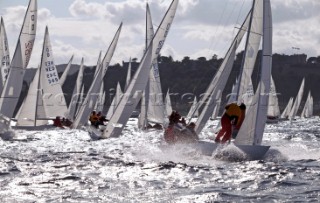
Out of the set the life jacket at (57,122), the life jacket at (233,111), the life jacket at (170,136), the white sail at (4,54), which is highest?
the white sail at (4,54)

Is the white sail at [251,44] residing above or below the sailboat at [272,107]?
above

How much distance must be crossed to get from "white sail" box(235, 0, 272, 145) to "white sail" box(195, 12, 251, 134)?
14.8ft

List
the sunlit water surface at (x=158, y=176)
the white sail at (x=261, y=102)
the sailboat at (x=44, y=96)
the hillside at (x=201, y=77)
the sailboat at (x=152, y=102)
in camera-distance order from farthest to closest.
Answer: the hillside at (x=201, y=77) → the sailboat at (x=44, y=96) → the sailboat at (x=152, y=102) → the white sail at (x=261, y=102) → the sunlit water surface at (x=158, y=176)

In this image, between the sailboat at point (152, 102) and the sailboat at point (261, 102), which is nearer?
the sailboat at point (261, 102)

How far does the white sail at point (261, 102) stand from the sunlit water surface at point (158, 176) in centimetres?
58

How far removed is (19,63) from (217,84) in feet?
23.1

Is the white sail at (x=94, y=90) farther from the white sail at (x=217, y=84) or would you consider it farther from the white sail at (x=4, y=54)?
the white sail at (x=217, y=84)

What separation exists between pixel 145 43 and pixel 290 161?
52.7 ft

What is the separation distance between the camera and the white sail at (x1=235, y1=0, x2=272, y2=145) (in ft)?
52.1

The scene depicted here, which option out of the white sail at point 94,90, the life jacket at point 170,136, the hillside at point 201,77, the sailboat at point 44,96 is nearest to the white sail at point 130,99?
the life jacket at point 170,136

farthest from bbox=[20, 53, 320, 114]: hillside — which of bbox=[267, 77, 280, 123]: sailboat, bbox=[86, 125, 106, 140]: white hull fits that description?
bbox=[86, 125, 106, 140]: white hull

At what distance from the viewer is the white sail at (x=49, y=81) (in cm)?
3375

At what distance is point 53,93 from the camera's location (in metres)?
34.4

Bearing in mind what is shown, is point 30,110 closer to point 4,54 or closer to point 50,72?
point 50,72
